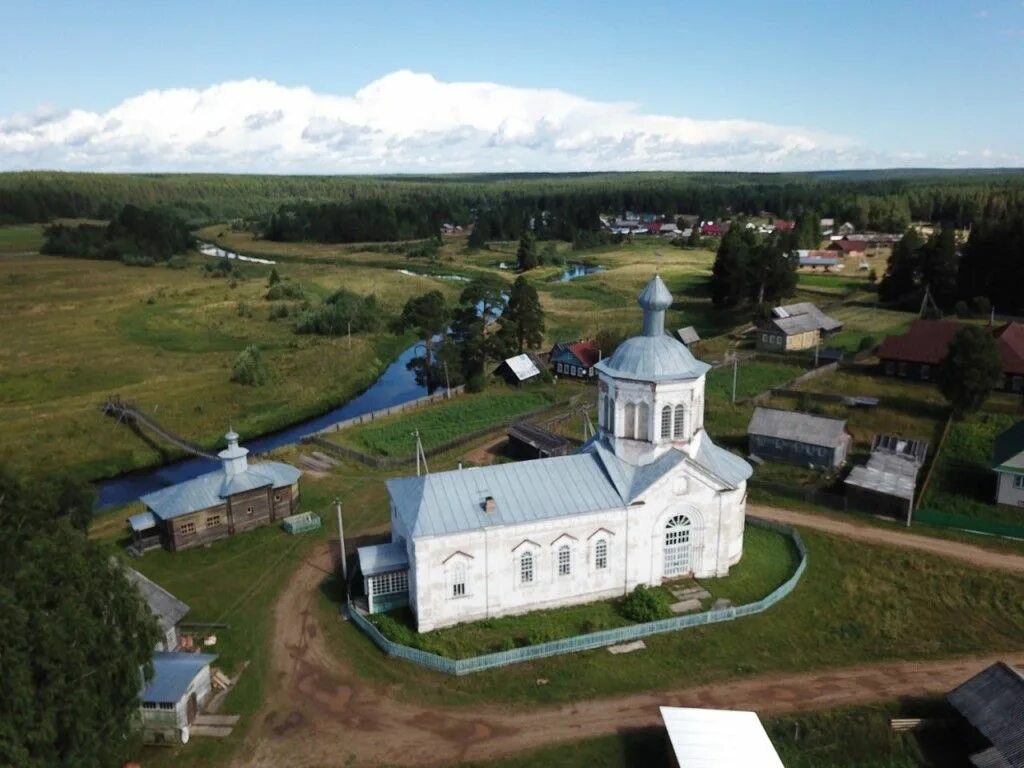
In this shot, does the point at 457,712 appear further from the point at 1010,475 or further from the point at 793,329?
the point at 793,329

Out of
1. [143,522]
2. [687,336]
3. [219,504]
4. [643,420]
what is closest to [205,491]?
[219,504]

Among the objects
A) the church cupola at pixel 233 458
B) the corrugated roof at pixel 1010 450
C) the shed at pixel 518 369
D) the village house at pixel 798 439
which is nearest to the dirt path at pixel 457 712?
the church cupola at pixel 233 458

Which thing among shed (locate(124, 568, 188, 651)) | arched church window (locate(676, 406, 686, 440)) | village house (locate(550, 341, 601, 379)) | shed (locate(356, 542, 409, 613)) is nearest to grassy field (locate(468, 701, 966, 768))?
shed (locate(356, 542, 409, 613))

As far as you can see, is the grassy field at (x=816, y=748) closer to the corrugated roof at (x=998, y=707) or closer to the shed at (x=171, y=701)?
the corrugated roof at (x=998, y=707)

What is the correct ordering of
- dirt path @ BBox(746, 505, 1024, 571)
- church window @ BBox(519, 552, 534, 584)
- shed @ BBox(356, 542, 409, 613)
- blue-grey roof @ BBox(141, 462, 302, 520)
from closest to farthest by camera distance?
1. church window @ BBox(519, 552, 534, 584)
2. shed @ BBox(356, 542, 409, 613)
3. dirt path @ BBox(746, 505, 1024, 571)
4. blue-grey roof @ BBox(141, 462, 302, 520)

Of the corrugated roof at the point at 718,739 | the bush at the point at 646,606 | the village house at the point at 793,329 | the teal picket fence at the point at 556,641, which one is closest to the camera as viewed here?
the corrugated roof at the point at 718,739

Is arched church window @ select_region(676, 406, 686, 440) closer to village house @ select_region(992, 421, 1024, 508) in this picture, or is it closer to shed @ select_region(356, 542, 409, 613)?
shed @ select_region(356, 542, 409, 613)
